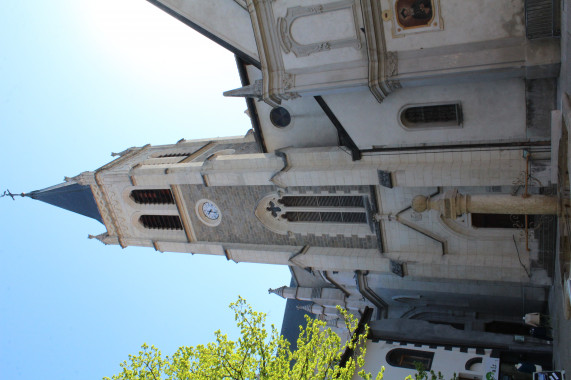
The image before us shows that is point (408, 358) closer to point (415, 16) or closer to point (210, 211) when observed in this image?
point (210, 211)

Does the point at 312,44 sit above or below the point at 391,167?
above

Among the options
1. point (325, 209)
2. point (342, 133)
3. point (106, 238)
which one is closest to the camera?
point (342, 133)

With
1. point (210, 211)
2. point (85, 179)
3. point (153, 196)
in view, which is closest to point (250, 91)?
point (210, 211)

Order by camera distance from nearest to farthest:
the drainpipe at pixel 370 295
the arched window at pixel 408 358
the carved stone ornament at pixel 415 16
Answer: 1. the carved stone ornament at pixel 415 16
2. the arched window at pixel 408 358
3. the drainpipe at pixel 370 295

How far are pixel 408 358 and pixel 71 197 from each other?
17112 mm

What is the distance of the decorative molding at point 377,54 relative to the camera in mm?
12008

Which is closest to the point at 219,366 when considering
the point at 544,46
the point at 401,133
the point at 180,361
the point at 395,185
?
the point at 180,361

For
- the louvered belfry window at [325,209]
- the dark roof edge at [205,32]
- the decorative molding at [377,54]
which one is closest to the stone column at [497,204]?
the decorative molding at [377,54]

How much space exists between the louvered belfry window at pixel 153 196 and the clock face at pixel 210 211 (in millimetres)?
1773

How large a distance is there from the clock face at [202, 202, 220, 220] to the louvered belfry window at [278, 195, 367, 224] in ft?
9.60

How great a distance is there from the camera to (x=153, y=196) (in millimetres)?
21094

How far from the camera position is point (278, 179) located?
16516 millimetres

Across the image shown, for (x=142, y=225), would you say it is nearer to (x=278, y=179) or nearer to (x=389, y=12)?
(x=278, y=179)

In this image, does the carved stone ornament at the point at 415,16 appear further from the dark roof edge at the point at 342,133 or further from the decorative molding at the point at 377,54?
the dark roof edge at the point at 342,133
